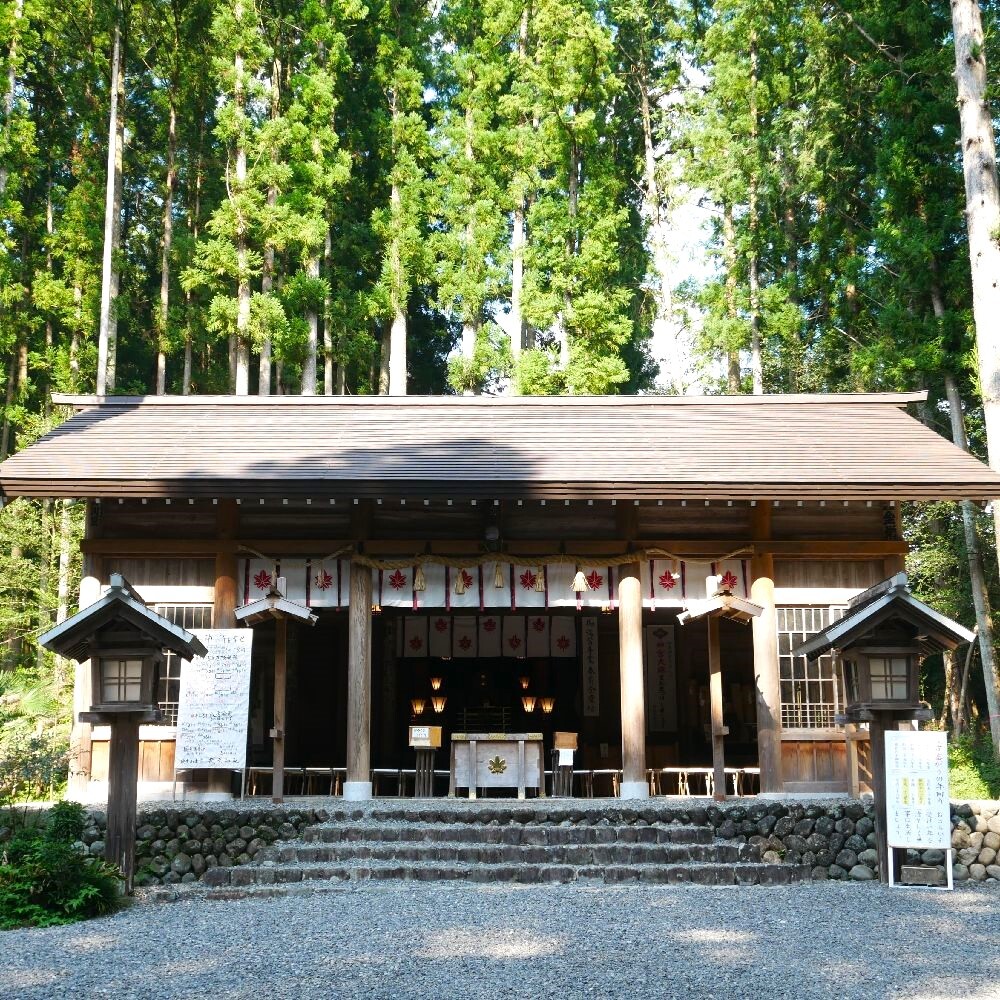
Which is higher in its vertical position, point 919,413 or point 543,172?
point 543,172

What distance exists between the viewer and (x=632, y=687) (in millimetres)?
11062

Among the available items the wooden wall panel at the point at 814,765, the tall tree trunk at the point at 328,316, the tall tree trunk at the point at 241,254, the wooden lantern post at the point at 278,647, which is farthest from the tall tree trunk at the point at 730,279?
the wooden lantern post at the point at 278,647

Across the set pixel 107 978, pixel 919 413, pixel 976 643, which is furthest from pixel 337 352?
pixel 107 978

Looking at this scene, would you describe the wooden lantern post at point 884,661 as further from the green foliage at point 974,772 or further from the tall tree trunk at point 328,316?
the tall tree trunk at point 328,316

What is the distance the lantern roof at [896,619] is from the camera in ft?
27.5

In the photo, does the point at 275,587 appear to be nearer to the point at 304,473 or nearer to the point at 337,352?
the point at 304,473

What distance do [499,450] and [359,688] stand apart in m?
3.08

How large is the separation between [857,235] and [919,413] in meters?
4.77

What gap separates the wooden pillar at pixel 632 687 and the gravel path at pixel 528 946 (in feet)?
8.73

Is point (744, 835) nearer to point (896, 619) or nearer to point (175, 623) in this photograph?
point (896, 619)

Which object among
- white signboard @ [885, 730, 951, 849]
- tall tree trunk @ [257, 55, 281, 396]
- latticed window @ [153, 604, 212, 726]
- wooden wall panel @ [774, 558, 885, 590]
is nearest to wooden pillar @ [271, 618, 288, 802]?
latticed window @ [153, 604, 212, 726]

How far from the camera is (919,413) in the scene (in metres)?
17.5

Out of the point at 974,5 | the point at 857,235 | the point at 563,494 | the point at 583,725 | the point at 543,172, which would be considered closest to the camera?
the point at 563,494

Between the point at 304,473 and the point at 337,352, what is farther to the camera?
the point at 337,352
